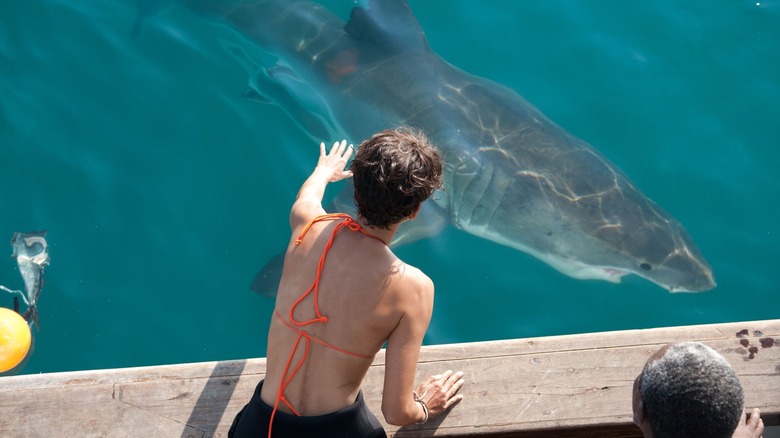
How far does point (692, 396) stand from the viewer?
1.84 meters

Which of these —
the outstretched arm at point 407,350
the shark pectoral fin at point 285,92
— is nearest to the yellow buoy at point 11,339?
the outstretched arm at point 407,350

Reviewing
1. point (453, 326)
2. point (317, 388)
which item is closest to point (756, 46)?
point (453, 326)

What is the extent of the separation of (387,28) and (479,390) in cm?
335

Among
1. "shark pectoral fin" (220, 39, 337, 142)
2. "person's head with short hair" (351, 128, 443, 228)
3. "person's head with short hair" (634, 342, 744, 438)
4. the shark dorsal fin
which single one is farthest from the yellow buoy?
"person's head with short hair" (634, 342, 744, 438)

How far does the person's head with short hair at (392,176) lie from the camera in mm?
2289

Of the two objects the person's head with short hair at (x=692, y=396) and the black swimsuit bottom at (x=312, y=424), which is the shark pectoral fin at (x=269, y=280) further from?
the person's head with short hair at (x=692, y=396)

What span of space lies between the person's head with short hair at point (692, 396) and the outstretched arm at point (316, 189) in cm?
121

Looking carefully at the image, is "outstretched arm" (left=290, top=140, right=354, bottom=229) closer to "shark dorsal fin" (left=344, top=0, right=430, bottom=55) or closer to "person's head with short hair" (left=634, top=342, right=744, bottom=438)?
"person's head with short hair" (left=634, top=342, right=744, bottom=438)

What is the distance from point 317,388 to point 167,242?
3.39 m

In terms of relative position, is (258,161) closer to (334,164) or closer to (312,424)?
(334,164)

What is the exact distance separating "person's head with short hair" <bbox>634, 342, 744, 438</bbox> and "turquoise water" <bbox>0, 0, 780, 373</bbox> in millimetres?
3373

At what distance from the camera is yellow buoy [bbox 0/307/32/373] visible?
12.9 feet

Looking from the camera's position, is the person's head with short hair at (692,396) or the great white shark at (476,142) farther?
the great white shark at (476,142)

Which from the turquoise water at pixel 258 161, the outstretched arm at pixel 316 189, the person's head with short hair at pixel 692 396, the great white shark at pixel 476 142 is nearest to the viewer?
the person's head with short hair at pixel 692 396
